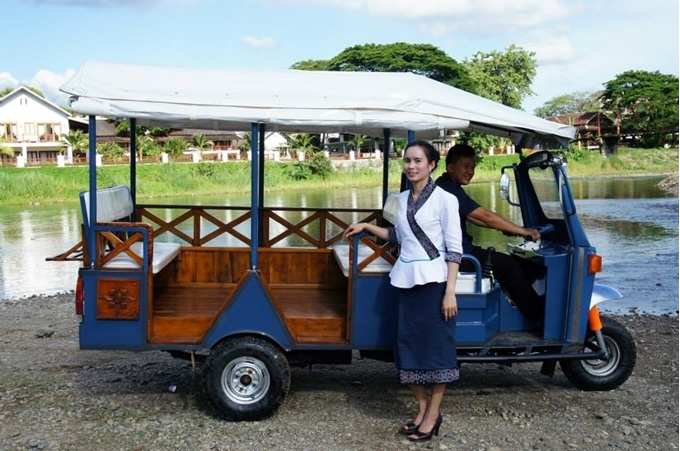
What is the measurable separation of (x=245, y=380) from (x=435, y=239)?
5.44 feet

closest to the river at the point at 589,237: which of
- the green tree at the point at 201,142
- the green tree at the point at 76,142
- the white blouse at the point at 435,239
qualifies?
the white blouse at the point at 435,239

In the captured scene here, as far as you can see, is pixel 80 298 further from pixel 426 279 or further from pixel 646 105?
pixel 646 105

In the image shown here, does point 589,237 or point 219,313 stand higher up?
point 219,313

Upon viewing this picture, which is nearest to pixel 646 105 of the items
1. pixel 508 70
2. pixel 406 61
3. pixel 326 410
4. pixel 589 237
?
pixel 508 70

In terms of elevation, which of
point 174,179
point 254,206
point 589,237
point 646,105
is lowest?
point 174,179

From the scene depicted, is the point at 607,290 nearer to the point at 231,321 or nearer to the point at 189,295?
the point at 231,321

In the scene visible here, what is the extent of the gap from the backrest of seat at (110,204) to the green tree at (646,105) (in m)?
63.8

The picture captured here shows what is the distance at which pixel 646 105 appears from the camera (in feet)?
214

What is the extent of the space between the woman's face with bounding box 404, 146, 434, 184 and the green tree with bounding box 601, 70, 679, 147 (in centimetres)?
6432

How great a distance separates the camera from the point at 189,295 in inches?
255

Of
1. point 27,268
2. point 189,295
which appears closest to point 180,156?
point 27,268

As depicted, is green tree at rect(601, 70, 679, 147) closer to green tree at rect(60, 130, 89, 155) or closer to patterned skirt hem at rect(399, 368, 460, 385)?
green tree at rect(60, 130, 89, 155)

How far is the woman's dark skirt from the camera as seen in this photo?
4809mm

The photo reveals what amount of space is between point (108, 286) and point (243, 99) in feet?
4.98
